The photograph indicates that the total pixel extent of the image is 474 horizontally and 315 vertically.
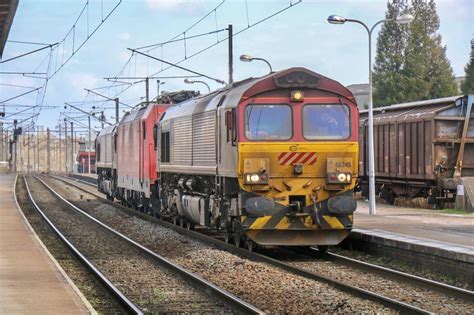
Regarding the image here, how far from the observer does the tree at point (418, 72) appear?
243ft

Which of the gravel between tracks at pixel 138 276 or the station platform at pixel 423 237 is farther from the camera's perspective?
the station platform at pixel 423 237

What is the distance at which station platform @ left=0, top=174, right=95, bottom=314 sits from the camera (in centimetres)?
986

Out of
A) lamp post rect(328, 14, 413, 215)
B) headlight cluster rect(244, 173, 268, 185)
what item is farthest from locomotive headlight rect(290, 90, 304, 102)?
lamp post rect(328, 14, 413, 215)

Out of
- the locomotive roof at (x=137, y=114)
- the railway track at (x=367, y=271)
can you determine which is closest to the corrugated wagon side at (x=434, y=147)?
the locomotive roof at (x=137, y=114)

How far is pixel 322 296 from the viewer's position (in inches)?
453

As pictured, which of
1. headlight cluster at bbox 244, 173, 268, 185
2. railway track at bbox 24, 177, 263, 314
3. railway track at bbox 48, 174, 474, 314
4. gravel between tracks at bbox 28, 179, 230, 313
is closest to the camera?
railway track at bbox 48, 174, 474, 314

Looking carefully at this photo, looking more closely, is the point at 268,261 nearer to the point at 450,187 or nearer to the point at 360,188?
the point at 450,187

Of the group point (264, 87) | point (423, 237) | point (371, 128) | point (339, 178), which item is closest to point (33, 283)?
point (264, 87)

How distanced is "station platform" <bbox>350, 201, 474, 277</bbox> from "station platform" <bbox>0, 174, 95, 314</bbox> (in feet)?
20.6

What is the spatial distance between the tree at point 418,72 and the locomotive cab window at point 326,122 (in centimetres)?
5901

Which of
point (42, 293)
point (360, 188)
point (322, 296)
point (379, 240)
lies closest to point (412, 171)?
point (360, 188)

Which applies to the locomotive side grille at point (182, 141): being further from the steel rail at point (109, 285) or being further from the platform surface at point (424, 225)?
the platform surface at point (424, 225)

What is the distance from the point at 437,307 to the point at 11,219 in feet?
59.9

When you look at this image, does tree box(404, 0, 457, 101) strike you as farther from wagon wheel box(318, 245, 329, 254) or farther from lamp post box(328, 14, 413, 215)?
wagon wheel box(318, 245, 329, 254)
